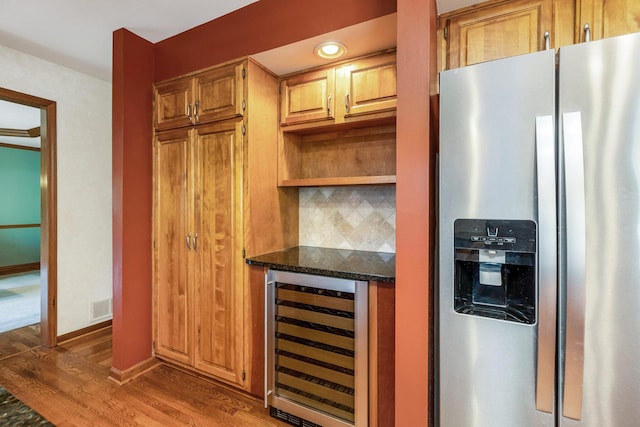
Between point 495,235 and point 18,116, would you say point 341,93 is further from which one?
point 18,116

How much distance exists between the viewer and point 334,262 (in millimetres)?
1860

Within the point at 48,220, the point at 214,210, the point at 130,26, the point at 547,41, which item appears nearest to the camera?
the point at 547,41

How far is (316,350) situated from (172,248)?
1.34 metres

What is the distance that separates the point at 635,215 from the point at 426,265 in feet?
2.22

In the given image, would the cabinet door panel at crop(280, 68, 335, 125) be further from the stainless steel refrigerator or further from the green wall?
the green wall

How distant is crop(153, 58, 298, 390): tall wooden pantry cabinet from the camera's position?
200 cm

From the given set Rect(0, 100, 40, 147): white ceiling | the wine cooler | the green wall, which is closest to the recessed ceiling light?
the wine cooler

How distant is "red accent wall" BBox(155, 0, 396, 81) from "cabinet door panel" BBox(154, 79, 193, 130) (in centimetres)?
11

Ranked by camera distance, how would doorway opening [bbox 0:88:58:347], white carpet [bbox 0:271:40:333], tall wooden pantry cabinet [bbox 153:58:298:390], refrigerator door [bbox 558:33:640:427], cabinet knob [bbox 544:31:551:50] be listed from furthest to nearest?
white carpet [bbox 0:271:40:333] → doorway opening [bbox 0:88:58:347] → tall wooden pantry cabinet [bbox 153:58:298:390] → cabinet knob [bbox 544:31:551:50] → refrigerator door [bbox 558:33:640:427]

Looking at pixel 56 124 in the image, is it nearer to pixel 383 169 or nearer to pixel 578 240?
pixel 383 169

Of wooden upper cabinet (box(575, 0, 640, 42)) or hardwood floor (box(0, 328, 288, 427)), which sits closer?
wooden upper cabinet (box(575, 0, 640, 42))

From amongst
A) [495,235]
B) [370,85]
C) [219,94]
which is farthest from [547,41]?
[219,94]

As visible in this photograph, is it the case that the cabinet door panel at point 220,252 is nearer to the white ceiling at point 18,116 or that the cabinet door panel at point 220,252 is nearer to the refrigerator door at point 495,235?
the refrigerator door at point 495,235

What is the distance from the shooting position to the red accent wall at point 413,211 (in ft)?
4.11
